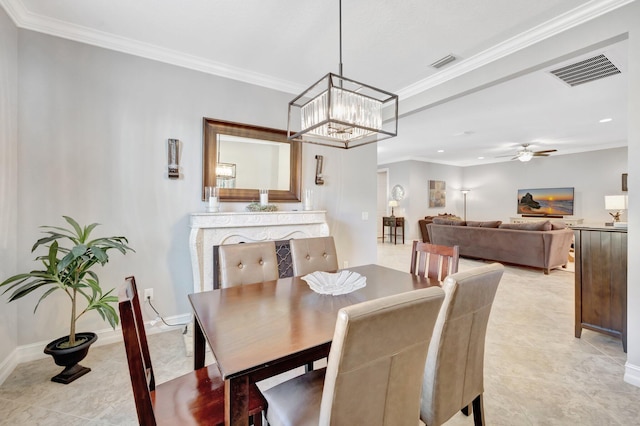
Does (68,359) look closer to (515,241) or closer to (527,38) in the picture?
(527,38)

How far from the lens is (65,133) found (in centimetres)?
231

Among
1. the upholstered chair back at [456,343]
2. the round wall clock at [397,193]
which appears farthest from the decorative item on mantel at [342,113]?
the round wall clock at [397,193]

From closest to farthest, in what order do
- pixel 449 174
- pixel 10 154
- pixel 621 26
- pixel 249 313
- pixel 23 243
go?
pixel 249 313, pixel 621 26, pixel 10 154, pixel 23 243, pixel 449 174

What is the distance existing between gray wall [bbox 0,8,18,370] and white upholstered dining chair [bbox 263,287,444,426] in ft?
7.56

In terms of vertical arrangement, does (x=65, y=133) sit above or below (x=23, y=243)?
above

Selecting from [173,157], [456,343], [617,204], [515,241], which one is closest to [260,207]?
[173,157]

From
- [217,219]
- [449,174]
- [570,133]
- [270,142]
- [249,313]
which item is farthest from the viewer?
[449,174]

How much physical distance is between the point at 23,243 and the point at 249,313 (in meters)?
2.15

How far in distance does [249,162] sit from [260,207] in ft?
1.73

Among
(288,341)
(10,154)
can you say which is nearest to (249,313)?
(288,341)

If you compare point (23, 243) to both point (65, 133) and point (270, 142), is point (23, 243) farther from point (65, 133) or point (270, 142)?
point (270, 142)

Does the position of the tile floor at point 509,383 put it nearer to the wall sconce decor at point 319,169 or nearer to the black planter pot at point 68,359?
the black planter pot at point 68,359

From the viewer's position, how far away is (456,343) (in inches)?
46.1

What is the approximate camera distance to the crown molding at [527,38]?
1.96 meters
